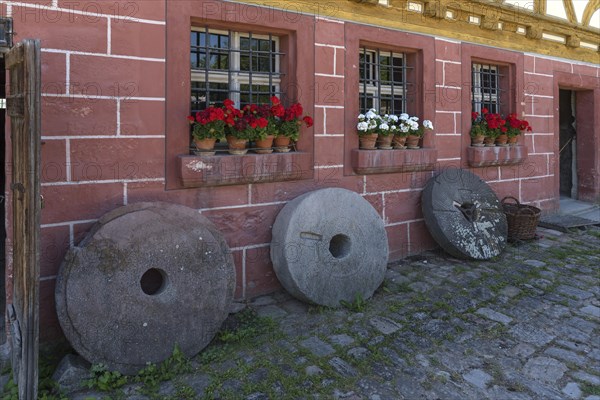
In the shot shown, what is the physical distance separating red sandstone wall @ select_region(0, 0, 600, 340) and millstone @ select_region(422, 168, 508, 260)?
121cm

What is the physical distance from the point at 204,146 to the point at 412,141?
2496 mm

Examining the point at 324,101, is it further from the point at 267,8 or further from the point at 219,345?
the point at 219,345

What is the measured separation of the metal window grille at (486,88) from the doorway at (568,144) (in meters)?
2.57

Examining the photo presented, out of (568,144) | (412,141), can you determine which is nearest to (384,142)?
(412,141)

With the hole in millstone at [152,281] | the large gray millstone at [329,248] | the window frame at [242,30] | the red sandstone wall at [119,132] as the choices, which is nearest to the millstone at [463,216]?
the large gray millstone at [329,248]

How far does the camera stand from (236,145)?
13.2 feet

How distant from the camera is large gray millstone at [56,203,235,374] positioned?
9.71 feet

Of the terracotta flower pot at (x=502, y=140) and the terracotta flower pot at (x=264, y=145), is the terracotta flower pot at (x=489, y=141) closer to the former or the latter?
the terracotta flower pot at (x=502, y=140)

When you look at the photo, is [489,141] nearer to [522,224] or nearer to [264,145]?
[522,224]

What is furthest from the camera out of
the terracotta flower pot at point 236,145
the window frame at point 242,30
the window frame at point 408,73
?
the window frame at point 408,73

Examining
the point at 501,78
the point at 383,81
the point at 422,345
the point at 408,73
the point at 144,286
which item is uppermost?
the point at 501,78

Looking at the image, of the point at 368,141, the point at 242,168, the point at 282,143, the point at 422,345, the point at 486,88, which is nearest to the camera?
the point at 422,345

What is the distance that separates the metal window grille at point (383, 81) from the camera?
5.23m

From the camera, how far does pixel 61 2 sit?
10.6 ft
